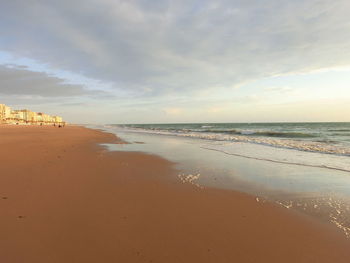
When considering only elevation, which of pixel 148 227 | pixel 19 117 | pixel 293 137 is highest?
pixel 19 117

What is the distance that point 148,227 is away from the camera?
11.4 feet

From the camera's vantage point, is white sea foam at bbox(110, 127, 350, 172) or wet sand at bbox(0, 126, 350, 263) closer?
wet sand at bbox(0, 126, 350, 263)

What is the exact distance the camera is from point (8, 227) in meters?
3.32

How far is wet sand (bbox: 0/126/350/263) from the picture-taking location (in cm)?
281

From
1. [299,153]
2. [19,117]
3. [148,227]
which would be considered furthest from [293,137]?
[19,117]

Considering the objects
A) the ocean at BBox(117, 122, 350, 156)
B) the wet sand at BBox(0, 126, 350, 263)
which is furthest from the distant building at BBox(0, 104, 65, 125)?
the wet sand at BBox(0, 126, 350, 263)

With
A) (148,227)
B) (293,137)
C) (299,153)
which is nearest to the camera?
(148,227)

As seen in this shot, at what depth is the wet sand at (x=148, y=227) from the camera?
2811mm

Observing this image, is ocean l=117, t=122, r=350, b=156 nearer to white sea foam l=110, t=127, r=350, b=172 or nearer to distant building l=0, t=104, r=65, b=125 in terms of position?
white sea foam l=110, t=127, r=350, b=172

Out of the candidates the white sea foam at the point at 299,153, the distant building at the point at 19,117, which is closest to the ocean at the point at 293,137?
the white sea foam at the point at 299,153

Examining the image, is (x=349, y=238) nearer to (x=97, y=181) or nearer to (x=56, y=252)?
(x=56, y=252)

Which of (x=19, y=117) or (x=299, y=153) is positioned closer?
(x=299, y=153)

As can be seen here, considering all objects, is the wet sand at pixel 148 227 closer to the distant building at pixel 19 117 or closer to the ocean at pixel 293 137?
the ocean at pixel 293 137

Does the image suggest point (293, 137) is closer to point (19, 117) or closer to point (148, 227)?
point (148, 227)
